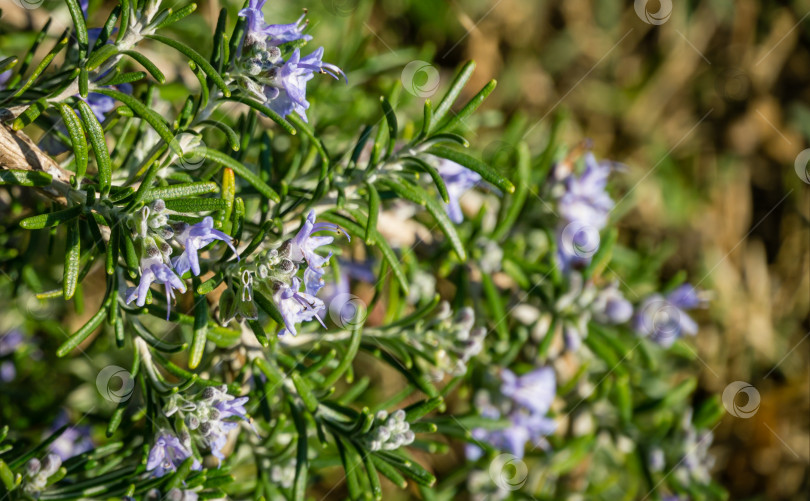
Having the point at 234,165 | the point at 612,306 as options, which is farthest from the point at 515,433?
the point at 234,165

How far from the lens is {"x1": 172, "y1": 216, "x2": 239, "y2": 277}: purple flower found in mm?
1184

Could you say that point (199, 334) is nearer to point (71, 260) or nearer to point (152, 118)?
point (71, 260)

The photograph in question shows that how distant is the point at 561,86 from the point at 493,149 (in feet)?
4.27

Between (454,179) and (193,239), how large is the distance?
33.2 inches

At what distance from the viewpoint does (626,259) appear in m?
2.63

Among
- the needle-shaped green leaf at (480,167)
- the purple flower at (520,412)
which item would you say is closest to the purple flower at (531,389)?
the purple flower at (520,412)

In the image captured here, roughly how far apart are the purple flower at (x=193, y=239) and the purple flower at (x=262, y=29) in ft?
1.25

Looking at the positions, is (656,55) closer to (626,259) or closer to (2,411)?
(626,259)

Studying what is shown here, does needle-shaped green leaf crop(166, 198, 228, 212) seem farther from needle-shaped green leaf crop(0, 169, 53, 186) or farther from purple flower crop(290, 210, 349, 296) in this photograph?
needle-shaped green leaf crop(0, 169, 53, 186)

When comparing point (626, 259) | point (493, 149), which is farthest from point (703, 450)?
point (493, 149)

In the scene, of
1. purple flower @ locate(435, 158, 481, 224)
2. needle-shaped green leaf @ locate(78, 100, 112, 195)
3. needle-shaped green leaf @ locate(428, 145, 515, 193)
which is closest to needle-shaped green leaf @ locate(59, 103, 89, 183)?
needle-shaped green leaf @ locate(78, 100, 112, 195)

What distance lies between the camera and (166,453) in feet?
4.79

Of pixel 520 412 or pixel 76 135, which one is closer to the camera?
pixel 76 135

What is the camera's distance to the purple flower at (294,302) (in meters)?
1.28
